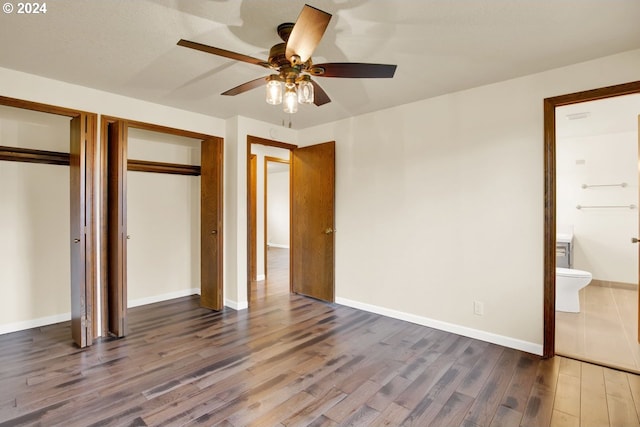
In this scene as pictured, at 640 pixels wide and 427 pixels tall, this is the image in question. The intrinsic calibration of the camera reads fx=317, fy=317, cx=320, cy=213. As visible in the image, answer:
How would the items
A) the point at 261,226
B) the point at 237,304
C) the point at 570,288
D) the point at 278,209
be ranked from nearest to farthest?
the point at 570,288, the point at 237,304, the point at 261,226, the point at 278,209

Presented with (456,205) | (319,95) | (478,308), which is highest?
(319,95)

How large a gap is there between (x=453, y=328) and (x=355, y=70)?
2.60 m

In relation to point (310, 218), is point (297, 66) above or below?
above

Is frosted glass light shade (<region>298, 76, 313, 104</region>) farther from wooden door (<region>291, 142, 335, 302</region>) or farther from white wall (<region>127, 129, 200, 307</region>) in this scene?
white wall (<region>127, 129, 200, 307</region>)

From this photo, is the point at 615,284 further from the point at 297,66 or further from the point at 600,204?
the point at 297,66

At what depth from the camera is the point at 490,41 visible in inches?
84.6

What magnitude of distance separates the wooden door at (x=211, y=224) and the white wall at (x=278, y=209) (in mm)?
5613

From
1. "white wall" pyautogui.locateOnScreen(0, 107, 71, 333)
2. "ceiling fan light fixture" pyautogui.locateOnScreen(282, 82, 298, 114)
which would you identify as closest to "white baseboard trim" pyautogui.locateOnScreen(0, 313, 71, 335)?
"white wall" pyautogui.locateOnScreen(0, 107, 71, 333)

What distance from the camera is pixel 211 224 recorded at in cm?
390

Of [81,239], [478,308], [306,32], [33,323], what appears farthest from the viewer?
[33,323]

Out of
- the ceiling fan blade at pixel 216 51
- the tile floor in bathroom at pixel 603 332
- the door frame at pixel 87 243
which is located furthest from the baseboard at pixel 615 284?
the door frame at pixel 87 243

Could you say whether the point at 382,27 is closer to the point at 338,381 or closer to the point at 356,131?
the point at 356,131

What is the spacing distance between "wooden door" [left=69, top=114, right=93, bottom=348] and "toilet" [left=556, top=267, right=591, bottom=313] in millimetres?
4888

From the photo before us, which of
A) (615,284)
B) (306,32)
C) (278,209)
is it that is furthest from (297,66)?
(278,209)
